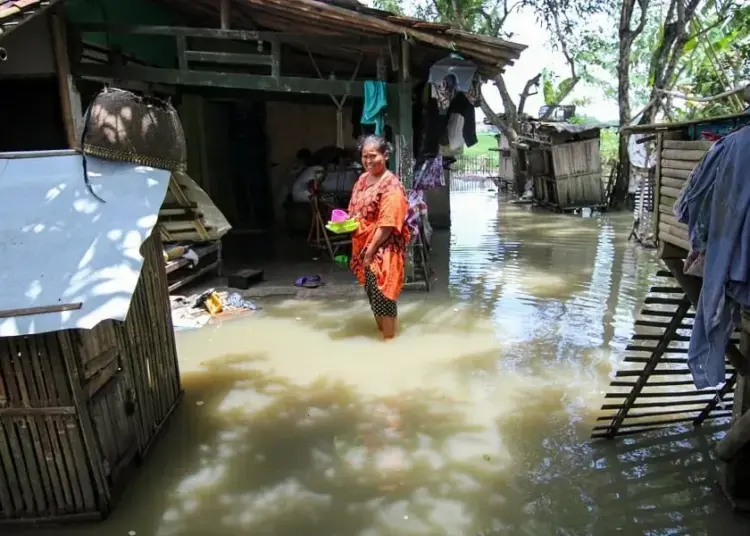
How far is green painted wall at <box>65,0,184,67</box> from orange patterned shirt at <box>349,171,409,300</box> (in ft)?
12.5

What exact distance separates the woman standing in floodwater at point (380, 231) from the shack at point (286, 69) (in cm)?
167

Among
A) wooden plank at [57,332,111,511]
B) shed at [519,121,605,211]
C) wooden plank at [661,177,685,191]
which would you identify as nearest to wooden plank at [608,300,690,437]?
wooden plank at [661,177,685,191]

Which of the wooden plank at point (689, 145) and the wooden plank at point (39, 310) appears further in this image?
the wooden plank at point (689, 145)

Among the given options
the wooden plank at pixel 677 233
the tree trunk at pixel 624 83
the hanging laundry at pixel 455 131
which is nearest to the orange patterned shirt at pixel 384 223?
the wooden plank at pixel 677 233

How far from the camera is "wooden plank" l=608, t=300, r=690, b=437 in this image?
333cm

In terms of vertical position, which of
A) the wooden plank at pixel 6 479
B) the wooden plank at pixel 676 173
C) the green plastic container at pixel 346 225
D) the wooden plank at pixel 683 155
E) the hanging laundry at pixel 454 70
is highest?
the hanging laundry at pixel 454 70

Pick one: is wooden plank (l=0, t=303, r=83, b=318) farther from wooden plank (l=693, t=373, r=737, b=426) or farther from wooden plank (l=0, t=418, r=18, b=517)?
wooden plank (l=693, t=373, r=737, b=426)

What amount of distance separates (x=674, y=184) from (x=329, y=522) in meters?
2.45

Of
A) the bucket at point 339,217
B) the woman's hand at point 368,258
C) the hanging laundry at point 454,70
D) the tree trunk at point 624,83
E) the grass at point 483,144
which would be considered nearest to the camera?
the woman's hand at point 368,258

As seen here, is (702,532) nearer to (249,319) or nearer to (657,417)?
(657,417)

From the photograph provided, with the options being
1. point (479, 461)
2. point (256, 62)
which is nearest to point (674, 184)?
point (479, 461)

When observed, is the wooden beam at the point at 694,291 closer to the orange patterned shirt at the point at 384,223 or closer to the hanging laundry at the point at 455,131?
the orange patterned shirt at the point at 384,223

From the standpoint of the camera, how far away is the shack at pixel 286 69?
626 centimetres

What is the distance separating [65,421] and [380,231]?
2.95 m
